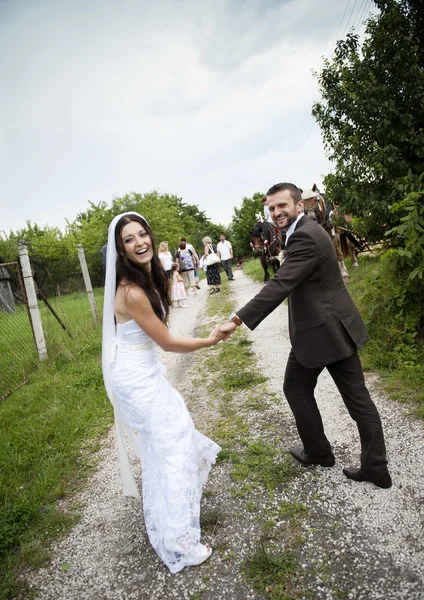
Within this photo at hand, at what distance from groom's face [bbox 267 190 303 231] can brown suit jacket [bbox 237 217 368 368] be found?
0.12 meters

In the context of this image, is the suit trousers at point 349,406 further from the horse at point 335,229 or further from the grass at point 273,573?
the horse at point 335,229

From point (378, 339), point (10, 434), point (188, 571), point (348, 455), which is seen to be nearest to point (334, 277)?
point (348, 455)

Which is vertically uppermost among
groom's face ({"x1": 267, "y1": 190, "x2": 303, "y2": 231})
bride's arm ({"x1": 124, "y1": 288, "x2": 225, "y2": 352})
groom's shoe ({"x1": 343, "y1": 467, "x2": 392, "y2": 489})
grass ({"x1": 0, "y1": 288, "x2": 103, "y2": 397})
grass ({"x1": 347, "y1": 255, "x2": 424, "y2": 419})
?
groom's face ({"x1": 267, "y1": 190, "x2": 303, "y2": 231})

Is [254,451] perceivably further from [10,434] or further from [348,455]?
[10,434]

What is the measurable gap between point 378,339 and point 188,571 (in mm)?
3932

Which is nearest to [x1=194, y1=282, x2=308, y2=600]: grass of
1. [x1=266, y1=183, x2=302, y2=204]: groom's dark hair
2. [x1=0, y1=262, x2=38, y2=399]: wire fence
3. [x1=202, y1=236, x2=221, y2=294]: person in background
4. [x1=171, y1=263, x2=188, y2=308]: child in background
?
[x1=266, y1=183, x2=302, y2=204]: groom's dark hair

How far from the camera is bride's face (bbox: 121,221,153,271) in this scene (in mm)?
2627

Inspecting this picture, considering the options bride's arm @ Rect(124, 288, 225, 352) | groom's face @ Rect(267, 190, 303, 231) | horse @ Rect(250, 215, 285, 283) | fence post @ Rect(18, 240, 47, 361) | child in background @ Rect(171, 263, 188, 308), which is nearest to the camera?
bride's arm @ Rect(124, 288, 225, 352)

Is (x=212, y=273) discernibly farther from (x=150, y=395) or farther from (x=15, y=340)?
(x=150, y=395)

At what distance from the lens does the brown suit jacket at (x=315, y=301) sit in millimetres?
2709

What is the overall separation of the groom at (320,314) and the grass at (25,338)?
5.41 metres

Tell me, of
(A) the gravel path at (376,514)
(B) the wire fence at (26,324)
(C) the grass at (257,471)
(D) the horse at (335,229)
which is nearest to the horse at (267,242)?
(D) the horse at (335,229)

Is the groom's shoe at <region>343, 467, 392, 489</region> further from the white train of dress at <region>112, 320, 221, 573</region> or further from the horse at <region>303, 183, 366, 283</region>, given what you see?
the horse at <region>303, 183, 366, 283</region>

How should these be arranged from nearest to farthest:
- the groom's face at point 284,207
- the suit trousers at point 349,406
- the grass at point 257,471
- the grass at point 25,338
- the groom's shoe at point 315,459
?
1. the grass at point 257,471
2. the suit trousers at point 349,406
3. the groom's face at point 284,207
4. the groom's shoe at point 315,459
5. the grass at point 25,338
